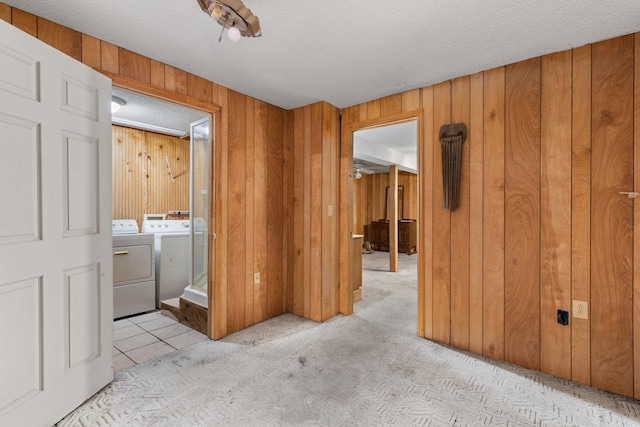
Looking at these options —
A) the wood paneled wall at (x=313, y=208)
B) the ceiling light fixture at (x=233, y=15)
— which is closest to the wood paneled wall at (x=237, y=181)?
the wood paneled wall at (x=313, y=208)

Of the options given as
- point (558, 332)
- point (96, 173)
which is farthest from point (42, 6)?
point (558, 332)

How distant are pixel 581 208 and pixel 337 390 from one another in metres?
1.98

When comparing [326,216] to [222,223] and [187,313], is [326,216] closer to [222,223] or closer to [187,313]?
[222,223]

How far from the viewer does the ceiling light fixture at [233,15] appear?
53.5 inches

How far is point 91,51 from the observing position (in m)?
1.92

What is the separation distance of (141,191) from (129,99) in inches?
57.3

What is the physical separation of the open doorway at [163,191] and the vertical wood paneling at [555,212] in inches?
102

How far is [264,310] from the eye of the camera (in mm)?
3098

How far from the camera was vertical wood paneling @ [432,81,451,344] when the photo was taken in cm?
251

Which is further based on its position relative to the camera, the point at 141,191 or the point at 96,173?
the point at 141,191

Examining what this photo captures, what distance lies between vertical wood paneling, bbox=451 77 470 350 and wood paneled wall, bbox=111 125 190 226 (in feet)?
12.3

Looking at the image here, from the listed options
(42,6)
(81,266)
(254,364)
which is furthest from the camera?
(254,364)

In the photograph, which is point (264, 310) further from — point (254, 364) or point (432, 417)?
point (432, 417)

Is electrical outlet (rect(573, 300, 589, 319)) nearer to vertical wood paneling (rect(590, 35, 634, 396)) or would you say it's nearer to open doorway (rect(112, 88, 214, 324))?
vertical wood paneling (rect(590, 35, 634, 396))
